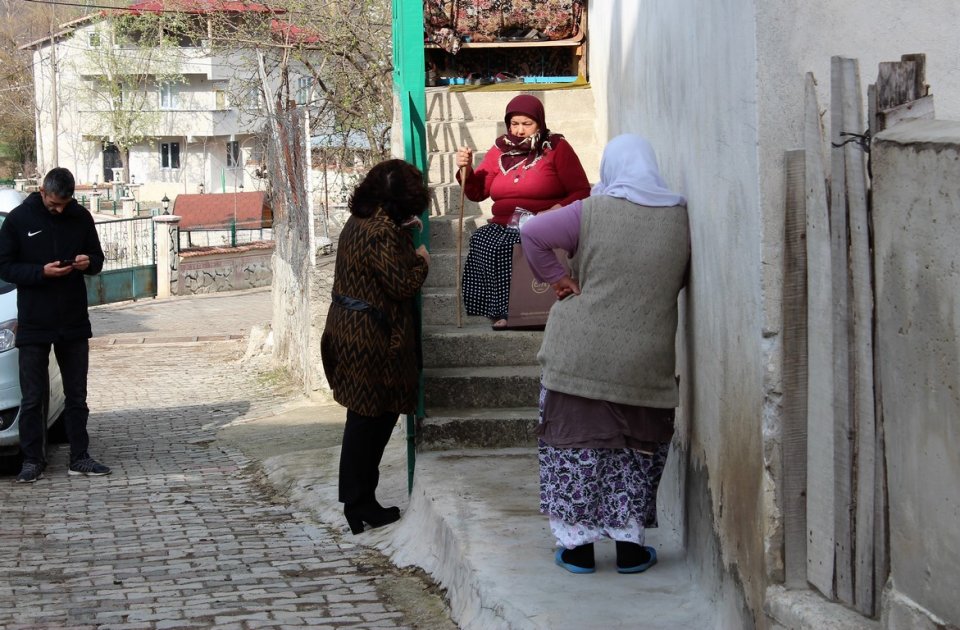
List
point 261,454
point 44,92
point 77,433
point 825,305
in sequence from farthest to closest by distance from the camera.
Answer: point 44,92 < point 261,454 < point 77,433 < point 825,305

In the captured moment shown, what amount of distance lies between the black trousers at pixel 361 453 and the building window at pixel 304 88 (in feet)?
28.8

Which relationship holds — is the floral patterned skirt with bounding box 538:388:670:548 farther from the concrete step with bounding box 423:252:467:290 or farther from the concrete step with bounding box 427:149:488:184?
the concrete step with bounding box 427:149:488:184

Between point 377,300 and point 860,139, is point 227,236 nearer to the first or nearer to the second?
point 377,300

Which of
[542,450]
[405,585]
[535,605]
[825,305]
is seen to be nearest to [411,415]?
[405,585]

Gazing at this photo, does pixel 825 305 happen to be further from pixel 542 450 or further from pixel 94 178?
pixel 94 178

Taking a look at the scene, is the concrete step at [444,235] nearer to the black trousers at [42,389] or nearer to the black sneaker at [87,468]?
the black trousers at [42,389]

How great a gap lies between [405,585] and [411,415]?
3.84 ft

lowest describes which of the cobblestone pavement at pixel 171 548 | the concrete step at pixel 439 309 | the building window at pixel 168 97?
the cobblestone pavement at pixel 171 548

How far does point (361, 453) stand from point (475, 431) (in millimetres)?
773

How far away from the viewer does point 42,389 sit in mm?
8016

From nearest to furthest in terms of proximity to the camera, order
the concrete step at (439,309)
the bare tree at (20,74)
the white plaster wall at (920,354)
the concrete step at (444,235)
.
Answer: the white plaster wall at (920,354)
the concrete step at (439,309)
the concrete step at (444,235)
the bare tree at (20,74)

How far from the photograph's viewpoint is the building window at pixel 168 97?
182ft

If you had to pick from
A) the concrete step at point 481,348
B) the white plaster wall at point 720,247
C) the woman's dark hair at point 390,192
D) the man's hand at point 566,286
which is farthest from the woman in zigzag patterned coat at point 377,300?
the man's hand at point 566,286

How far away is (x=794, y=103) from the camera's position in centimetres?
332
